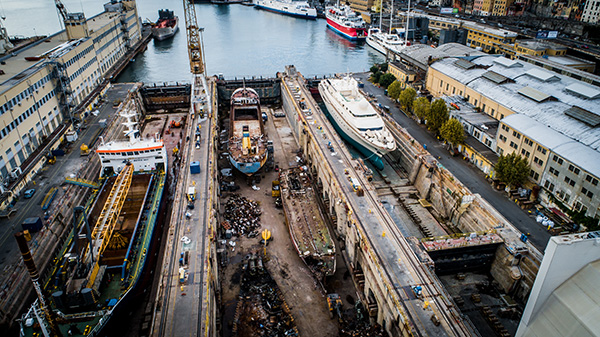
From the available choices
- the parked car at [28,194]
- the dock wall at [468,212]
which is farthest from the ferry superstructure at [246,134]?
the parked car at [28,194]

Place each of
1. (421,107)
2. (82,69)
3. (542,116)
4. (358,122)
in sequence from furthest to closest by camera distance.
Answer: (82,69)
(421,107)
(358,122)
(542,116)

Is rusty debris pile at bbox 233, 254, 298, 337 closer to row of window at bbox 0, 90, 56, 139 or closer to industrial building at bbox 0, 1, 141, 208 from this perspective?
industrial building at bbox 0, 1, 141, 208

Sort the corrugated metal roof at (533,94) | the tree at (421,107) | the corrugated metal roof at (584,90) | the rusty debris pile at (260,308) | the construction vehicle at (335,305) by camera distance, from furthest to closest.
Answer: the tree at (421,107) → the corrugated metal roof at (533,94) → the corrugated metal roof at (584,90) → the construction vehicle at (335,305) → the rusty debris pile at (260,308)

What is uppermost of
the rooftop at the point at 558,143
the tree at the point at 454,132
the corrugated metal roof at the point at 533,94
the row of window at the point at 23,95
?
the row of window at the point at 23,95

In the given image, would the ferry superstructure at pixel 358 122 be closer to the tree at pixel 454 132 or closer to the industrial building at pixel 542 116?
the tree at pixel 454 132

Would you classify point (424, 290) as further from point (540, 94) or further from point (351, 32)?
point (351, 32)

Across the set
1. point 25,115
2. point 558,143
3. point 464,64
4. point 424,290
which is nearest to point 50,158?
point 25,115

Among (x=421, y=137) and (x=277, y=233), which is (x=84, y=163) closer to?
(x=277, y=233)
